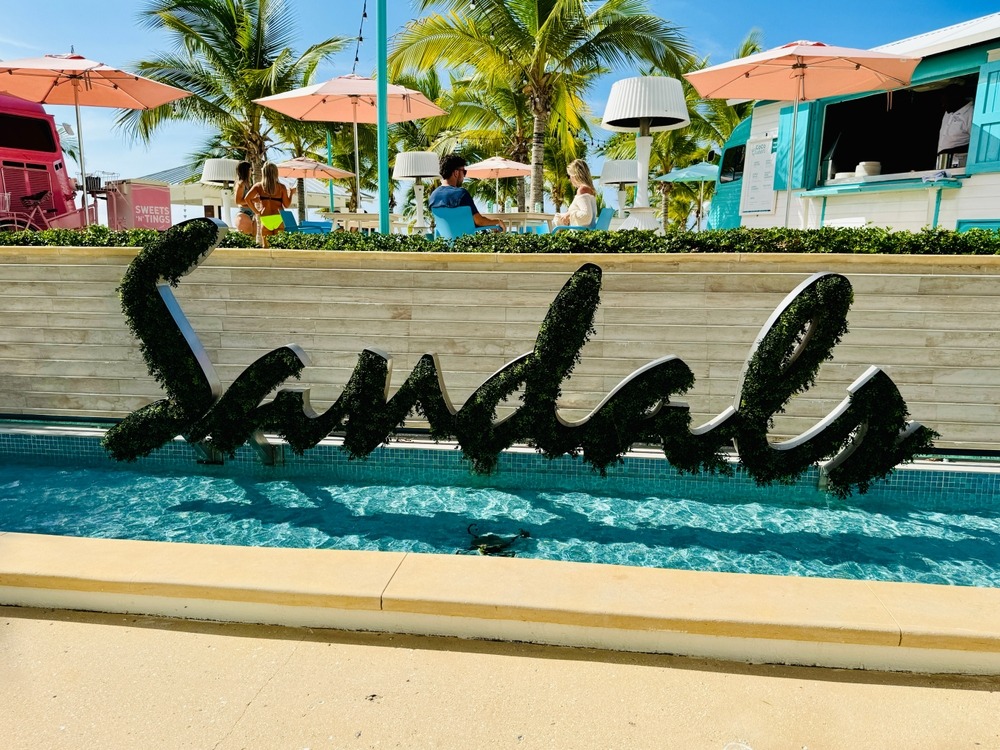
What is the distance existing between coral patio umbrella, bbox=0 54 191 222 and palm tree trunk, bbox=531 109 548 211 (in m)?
7.82

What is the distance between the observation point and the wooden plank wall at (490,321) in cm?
602

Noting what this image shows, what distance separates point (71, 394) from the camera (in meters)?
7.04

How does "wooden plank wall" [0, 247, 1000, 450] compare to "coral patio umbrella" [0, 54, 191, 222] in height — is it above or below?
below

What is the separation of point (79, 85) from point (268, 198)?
4.25 meters

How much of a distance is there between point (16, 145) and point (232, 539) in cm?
1216

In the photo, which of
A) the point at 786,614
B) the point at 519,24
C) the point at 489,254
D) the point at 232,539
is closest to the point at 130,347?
the point at 232,539

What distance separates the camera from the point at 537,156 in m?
15.8

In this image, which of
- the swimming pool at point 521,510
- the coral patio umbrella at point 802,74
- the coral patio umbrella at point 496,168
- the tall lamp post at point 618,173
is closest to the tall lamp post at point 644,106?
the coral patio umbrella at point 802,74

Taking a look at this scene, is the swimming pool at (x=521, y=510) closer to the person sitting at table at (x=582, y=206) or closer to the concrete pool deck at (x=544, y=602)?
the concrete pool deck at (x=544, y=602)

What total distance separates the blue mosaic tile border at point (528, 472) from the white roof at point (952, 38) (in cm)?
676

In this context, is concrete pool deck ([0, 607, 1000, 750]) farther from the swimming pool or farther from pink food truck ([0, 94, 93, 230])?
pink food truck ([0, 94, 93, 230])

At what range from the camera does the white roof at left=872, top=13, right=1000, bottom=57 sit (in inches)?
354

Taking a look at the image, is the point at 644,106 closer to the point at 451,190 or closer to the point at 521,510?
the point at 451,190

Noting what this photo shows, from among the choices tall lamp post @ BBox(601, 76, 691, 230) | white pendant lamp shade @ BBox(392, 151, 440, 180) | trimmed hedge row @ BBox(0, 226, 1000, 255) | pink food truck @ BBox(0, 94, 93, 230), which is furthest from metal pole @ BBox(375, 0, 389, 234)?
pink food truck @ BBox(0, 94, 93, 230)
